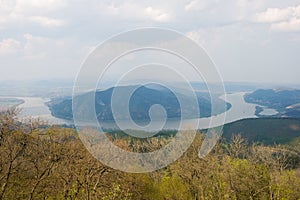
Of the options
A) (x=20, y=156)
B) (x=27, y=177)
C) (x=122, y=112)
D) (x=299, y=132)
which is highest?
(x=122, y=112)

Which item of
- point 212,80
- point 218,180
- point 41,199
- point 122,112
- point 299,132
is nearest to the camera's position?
point 212,80


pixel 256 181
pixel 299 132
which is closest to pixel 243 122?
pixel 299 132

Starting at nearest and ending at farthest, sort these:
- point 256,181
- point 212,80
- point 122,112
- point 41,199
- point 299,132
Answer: point 212,80, point 122,112, point 41,199, point 256,181, point 299,132

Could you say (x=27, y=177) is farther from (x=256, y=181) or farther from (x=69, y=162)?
(x=256, y=181)

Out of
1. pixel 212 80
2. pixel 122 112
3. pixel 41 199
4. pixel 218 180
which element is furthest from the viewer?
pixel 218 180

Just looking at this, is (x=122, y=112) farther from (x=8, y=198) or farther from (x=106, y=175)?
(x=8, y=198)

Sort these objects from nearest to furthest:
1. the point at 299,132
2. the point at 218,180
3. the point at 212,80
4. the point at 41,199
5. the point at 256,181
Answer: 1. the point at 212,80
2. the point at 41,199
3. the point at 218,180
4. the point at 256,181
5. the point at 299,132

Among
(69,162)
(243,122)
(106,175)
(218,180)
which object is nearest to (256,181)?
(218,180)

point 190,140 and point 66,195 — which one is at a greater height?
point 190,140

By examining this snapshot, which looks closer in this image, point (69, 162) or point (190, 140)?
point (69, 162)
